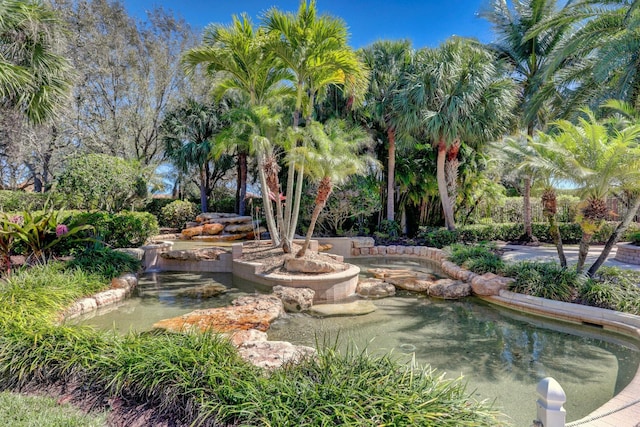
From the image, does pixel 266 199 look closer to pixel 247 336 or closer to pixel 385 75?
pixel 247 336

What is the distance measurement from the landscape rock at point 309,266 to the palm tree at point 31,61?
6.02m

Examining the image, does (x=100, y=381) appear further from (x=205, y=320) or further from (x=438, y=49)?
(x=438, y=49)

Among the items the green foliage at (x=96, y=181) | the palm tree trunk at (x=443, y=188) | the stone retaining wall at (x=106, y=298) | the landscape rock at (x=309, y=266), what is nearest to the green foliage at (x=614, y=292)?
the landscape rock at (x=309, y=266)

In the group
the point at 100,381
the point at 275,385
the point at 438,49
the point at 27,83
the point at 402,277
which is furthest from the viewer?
the point at 438,49

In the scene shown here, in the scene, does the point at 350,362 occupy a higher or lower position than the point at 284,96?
lower

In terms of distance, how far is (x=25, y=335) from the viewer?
360 cm

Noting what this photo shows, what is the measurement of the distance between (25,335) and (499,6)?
1683 cm

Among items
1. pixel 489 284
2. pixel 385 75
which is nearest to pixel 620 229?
pixel 489 284

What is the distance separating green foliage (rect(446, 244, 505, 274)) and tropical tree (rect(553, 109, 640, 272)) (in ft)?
5.01

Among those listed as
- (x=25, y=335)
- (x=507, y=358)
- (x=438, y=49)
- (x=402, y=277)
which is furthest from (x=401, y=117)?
(x=25, y=335)

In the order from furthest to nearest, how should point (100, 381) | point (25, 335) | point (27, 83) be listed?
point (27, 83), point (25, 335), point (100, 381)

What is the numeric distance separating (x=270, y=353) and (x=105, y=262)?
17.9ft

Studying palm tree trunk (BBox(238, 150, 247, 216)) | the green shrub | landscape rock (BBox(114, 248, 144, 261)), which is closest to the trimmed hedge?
landscape rock (BBox(114, 248, 144, 261))

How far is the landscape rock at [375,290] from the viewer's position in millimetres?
7348
